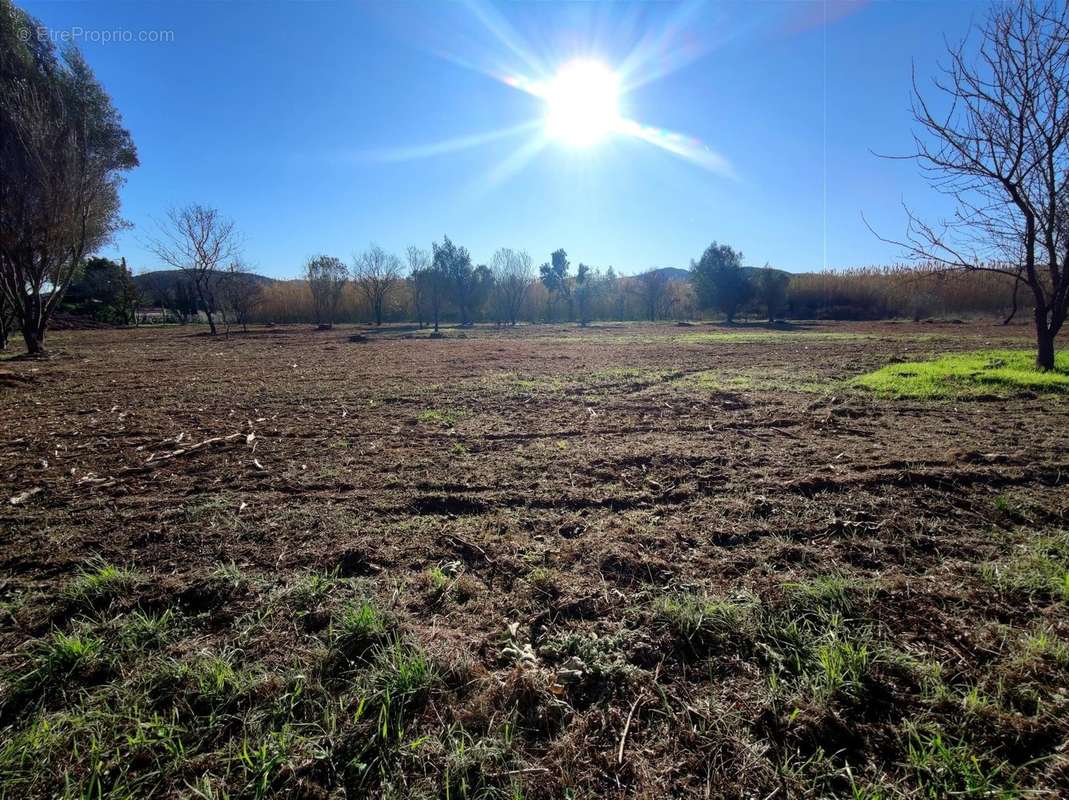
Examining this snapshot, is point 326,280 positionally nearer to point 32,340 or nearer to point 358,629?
point 32,340

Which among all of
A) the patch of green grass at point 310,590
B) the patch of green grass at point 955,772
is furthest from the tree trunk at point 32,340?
the patch of green grass at point 955,772

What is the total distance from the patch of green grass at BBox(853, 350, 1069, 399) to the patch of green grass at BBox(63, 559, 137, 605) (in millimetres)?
8707

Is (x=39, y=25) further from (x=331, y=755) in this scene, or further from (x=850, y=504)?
(x=850, y=504)

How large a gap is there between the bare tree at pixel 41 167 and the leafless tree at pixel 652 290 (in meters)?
47.5

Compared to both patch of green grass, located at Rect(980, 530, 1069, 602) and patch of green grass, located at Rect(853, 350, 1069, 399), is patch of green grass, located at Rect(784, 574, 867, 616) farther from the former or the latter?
patch of green grass, located at Rect(853, 350, 1069, 399)

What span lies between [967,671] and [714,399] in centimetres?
556

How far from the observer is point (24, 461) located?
4.25m

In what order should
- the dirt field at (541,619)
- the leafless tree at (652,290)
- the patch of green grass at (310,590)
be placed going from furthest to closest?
the leafless tree at (652,290)
the patch of green grass at (310,590)
the dirt field at (541,619)

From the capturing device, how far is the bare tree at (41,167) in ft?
37.0

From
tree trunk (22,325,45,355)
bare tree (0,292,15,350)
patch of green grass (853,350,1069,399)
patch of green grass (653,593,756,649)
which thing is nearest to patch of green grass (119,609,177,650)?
patch of green grass (653,593,756,649)

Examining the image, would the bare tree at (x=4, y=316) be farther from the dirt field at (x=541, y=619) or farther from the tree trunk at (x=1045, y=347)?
the tree trunk at (x=1045, y=347)

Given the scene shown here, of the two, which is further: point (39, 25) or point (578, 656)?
point (39, 25)

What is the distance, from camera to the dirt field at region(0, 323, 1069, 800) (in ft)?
4.67

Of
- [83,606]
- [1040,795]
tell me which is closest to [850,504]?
[1040,795]
